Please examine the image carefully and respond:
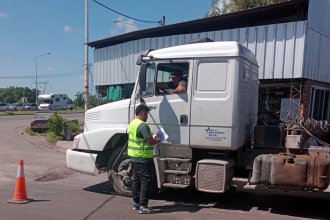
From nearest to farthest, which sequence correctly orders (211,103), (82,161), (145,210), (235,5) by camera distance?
(145,210), (211,103), (82,161), (235,5)

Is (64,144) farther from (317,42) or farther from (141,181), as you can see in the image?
(141,181)

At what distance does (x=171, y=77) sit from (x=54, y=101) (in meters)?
74.9

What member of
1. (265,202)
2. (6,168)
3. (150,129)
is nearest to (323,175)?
(265,202)

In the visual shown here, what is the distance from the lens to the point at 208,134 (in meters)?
7.17

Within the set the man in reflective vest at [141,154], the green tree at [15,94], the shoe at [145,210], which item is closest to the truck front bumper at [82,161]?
the man in reflective vest at [141,154]

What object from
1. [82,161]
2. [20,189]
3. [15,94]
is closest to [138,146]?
[82,161]

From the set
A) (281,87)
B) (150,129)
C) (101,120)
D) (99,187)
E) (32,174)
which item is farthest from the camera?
(281,87)

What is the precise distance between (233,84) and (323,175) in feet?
6.79

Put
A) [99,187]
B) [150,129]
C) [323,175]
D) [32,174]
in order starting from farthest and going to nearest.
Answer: [32,174]
[99,187]
[150,129]
[323,175]

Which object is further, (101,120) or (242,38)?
(242,38)

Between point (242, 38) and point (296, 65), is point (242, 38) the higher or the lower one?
the higher one

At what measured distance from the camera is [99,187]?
9047mm

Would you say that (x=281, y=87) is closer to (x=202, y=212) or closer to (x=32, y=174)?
(x=202, y=212)

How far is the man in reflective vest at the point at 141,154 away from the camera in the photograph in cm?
693
